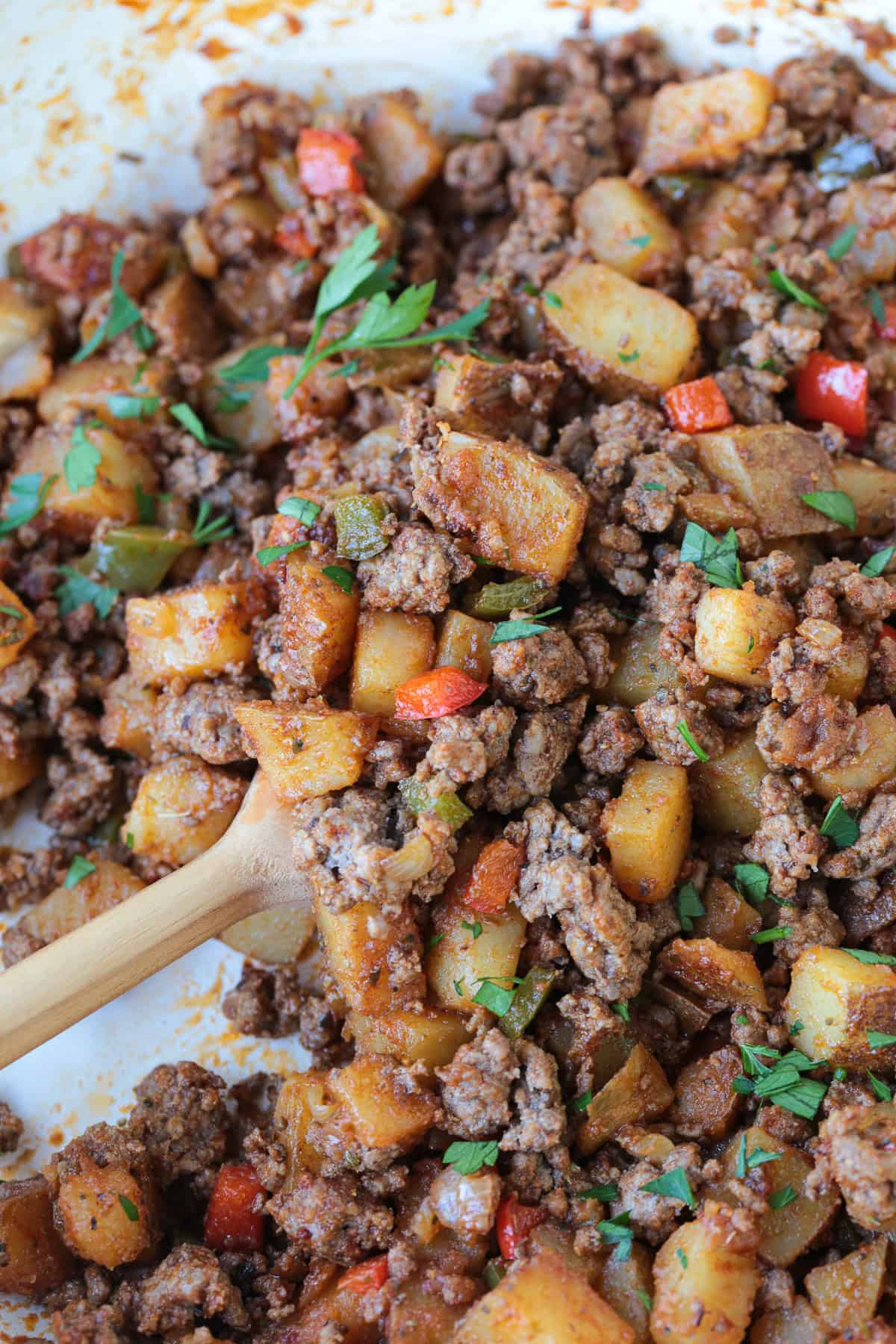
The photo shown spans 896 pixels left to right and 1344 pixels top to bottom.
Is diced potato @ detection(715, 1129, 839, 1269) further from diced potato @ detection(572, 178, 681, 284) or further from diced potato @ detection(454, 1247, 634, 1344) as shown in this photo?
diced potato @ detection(572, 178, 681, 284)

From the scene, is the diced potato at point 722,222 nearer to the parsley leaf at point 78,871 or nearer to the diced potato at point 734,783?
the diced potato at point 734,783

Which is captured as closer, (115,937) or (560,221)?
A: (115,937)

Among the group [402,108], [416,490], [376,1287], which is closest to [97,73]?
[402,108]

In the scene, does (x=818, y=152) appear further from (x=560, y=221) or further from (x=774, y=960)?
(x=774, y=960)

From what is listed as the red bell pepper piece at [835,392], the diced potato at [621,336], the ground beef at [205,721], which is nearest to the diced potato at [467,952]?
the ground beef at [205,721]

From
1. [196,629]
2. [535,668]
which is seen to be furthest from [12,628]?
[535,668]

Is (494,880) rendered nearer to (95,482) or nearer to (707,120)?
(95,482)

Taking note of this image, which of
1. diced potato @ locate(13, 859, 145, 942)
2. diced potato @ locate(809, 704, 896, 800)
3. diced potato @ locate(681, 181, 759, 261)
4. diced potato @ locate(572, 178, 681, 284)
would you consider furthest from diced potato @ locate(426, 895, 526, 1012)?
diced potato @ locate(681, 181, 759, 261)
